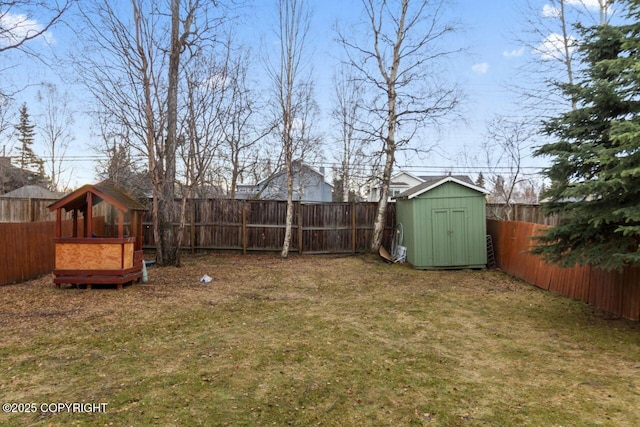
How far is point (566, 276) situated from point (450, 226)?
10.7ft

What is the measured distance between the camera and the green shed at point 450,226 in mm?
9734

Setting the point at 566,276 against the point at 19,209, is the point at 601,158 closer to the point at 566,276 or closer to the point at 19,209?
the point at 566,276

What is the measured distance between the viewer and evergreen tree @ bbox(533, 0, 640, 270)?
13.1 ft

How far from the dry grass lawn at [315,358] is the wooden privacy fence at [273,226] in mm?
5028

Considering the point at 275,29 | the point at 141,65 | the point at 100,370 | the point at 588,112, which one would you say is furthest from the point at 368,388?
the point at 275,29

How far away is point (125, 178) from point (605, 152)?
12.6m

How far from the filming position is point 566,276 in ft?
22.3

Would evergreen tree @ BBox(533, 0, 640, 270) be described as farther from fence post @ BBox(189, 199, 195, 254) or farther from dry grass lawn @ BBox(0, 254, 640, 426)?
fence post @ BBox(189, 199, 195, 254)

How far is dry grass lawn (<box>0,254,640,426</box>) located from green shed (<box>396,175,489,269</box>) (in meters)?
2.78

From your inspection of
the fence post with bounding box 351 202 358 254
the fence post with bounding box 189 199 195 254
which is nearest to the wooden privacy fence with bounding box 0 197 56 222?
the fence post with bounding box 189 199 195 254

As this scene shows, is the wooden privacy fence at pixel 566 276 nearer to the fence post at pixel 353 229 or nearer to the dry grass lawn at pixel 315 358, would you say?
the dry grass lawn at pixel 315 358

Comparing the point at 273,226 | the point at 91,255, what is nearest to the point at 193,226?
the point at 273,226

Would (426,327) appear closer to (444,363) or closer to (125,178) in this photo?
(444,363)

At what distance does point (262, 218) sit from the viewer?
476 inches
